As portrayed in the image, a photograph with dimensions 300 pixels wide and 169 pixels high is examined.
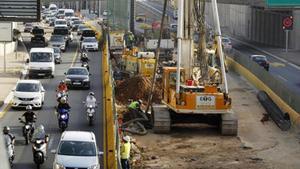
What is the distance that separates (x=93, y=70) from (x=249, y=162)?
26118mm

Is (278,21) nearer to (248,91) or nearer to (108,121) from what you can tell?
(248,91)

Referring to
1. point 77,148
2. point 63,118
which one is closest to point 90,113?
point 63,118

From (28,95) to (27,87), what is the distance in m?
0.76

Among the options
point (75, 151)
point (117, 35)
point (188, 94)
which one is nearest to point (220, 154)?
point (188, 94)

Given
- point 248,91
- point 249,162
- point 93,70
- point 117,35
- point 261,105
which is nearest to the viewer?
point 249,162

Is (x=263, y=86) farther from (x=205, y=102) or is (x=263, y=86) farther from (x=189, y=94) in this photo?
(x=189, y=94)

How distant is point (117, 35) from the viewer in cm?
5959

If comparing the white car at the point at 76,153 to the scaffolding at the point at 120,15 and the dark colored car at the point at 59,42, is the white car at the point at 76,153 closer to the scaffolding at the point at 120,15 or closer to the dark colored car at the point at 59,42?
the dark colored car at the point at 59,42

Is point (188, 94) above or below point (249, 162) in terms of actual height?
above

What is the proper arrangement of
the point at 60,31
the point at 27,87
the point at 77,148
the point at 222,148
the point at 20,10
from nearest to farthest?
1. the point at 77,148
2. the point at 20,10
3. the point at 222,148
4. the point at 27,87
5. the point at 60,31

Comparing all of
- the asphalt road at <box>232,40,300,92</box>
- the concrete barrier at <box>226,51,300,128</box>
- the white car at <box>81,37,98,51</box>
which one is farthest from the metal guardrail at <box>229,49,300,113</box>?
the white car at <box>81,37,98,51</box>

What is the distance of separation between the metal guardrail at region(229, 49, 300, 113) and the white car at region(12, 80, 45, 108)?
39.5 feet

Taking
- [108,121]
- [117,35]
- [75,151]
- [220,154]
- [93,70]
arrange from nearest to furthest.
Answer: [75,151], [220,154], [108,121], [93,70], [117,35]

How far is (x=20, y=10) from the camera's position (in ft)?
58.4
